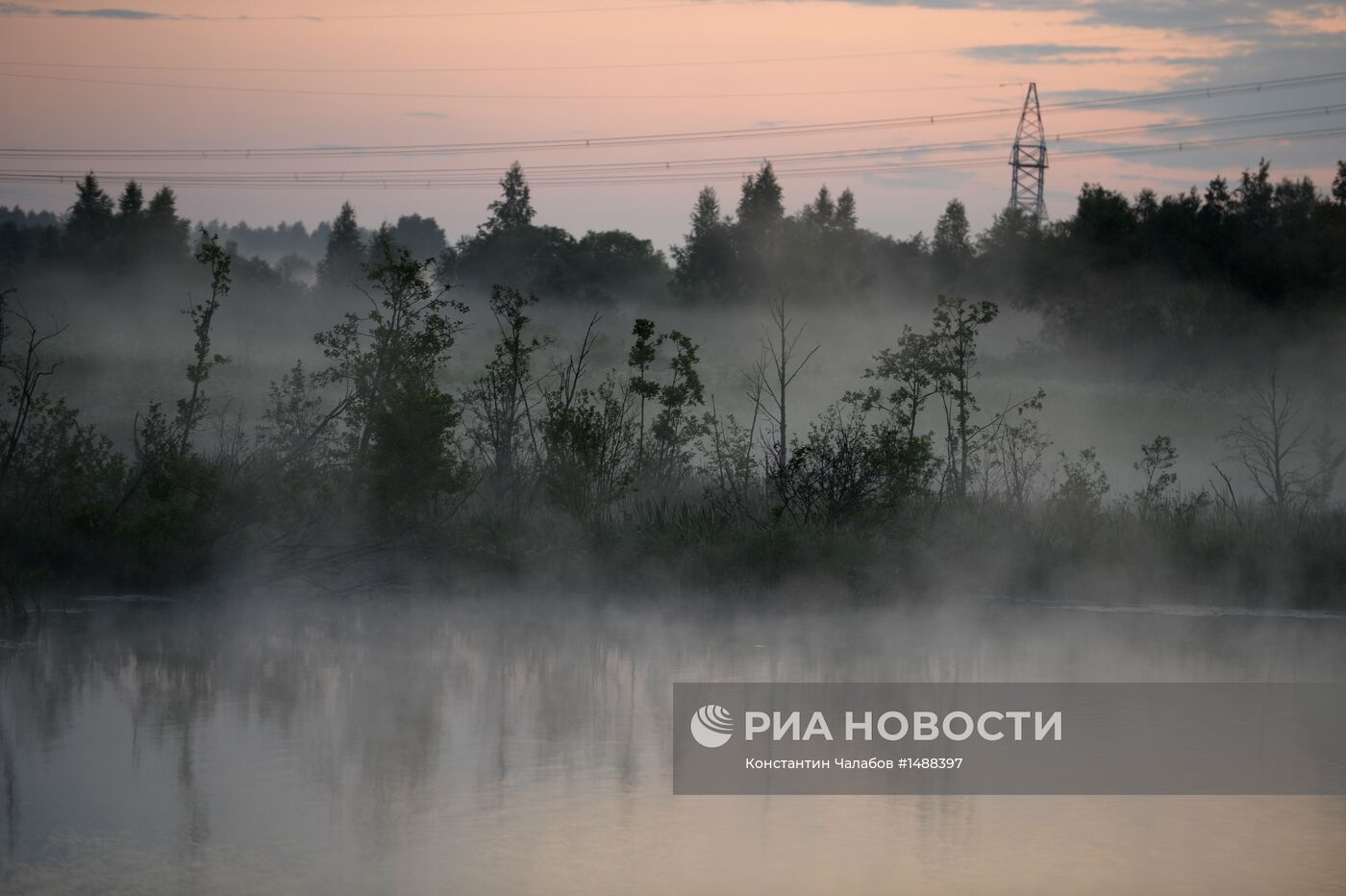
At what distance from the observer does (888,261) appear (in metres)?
71.6

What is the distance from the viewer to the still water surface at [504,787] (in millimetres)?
7051

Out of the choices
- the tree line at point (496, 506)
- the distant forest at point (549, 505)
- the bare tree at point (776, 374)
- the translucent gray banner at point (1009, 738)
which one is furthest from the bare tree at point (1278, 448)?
the translucent gray banner at point (1009, 738)

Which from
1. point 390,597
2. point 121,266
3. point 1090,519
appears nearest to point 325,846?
point 390,597

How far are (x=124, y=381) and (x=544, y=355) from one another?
39.9 feet

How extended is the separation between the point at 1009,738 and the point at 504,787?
351 cm

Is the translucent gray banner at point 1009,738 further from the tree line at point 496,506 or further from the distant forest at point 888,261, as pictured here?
the distant forest at point 888,261

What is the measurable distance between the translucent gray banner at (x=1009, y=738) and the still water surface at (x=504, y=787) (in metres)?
0.28

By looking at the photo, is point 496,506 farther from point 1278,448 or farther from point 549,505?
point 1278,448

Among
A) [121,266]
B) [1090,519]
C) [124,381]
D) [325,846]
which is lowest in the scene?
[325,846]

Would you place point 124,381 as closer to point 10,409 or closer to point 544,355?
point 10,409

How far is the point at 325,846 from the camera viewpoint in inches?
287

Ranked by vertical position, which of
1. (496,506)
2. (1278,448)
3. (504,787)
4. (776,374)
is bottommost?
(504,787)

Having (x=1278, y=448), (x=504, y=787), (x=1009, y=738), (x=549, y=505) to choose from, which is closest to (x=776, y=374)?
(x=1278, y=448)

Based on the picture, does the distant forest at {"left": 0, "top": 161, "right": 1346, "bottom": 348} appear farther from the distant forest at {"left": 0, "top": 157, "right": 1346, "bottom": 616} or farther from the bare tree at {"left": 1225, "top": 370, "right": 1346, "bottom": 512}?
the distant forest at {"left": 0, "top": 157, "right": 1346, "bottom": 616}
